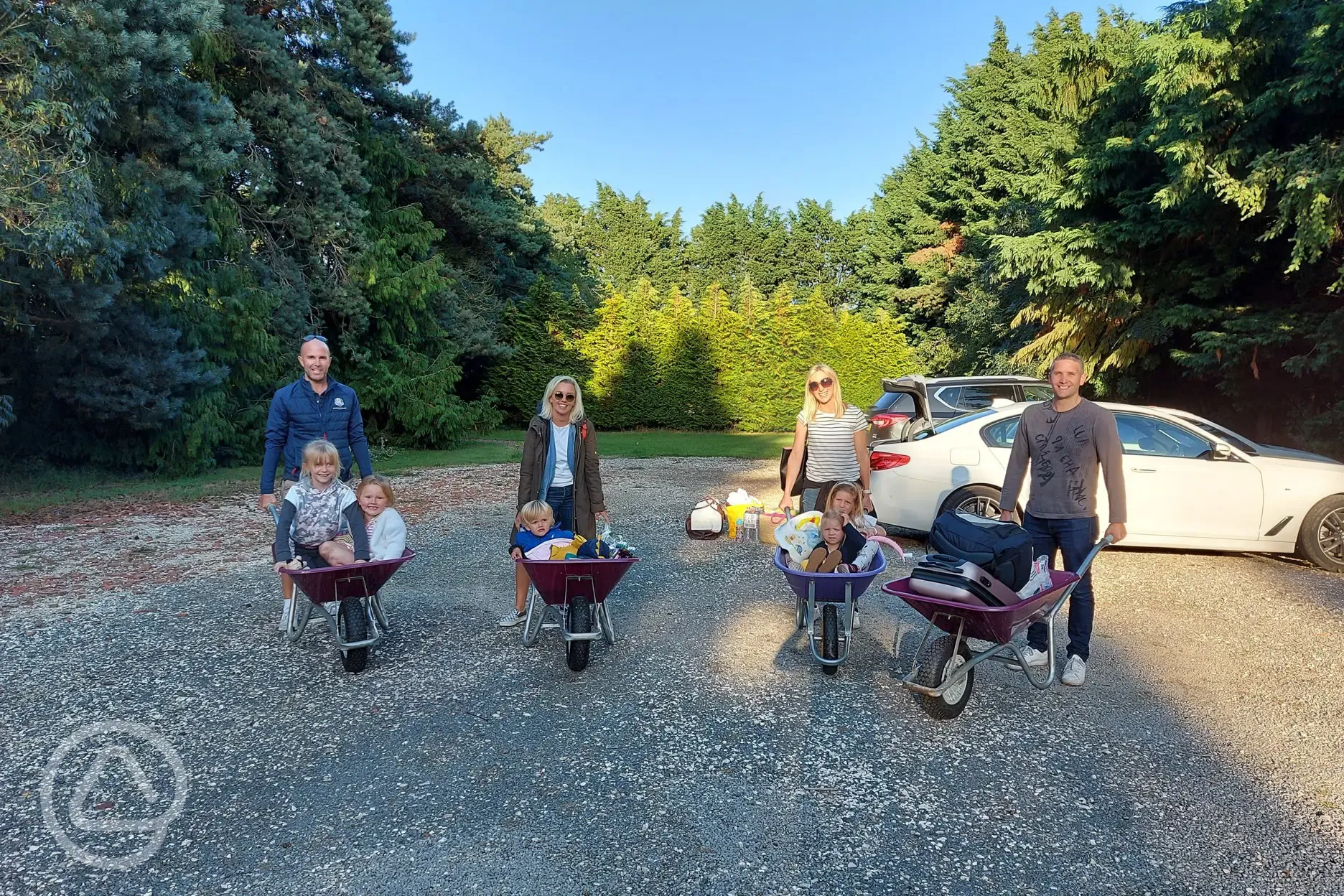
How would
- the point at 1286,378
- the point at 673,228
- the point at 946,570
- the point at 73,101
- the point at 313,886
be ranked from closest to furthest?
the point at 313,886 → the point at 946,570 → the point at 73,101 → the point at 1286,378 → the point at 673,228

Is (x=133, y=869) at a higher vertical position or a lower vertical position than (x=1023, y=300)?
lower

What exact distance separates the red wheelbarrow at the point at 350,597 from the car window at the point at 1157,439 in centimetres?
627

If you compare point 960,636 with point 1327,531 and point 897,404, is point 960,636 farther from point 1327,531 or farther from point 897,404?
point 897,404

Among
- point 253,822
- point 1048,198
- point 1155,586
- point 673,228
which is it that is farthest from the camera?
point 673,228

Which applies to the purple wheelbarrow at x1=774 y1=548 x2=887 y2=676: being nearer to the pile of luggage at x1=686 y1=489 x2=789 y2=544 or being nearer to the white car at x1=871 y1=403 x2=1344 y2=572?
the white car at x1=871 y1=403 x2=1344 y2=572

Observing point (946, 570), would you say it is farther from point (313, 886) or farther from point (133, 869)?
point (133, 869)

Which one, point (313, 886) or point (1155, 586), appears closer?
point (313, 886)

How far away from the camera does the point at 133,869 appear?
285 centimetres

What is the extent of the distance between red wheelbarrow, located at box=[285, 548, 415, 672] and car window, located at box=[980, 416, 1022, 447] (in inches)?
213

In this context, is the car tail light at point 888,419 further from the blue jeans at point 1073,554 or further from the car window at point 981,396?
the blue jeans at point 1073,554

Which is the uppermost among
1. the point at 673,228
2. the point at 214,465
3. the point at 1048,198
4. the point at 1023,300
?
the point at 673,228

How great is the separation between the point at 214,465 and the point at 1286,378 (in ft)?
62.4

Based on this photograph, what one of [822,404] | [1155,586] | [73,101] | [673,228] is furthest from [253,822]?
[673,228]

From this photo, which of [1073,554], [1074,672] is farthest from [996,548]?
[1074,672]
